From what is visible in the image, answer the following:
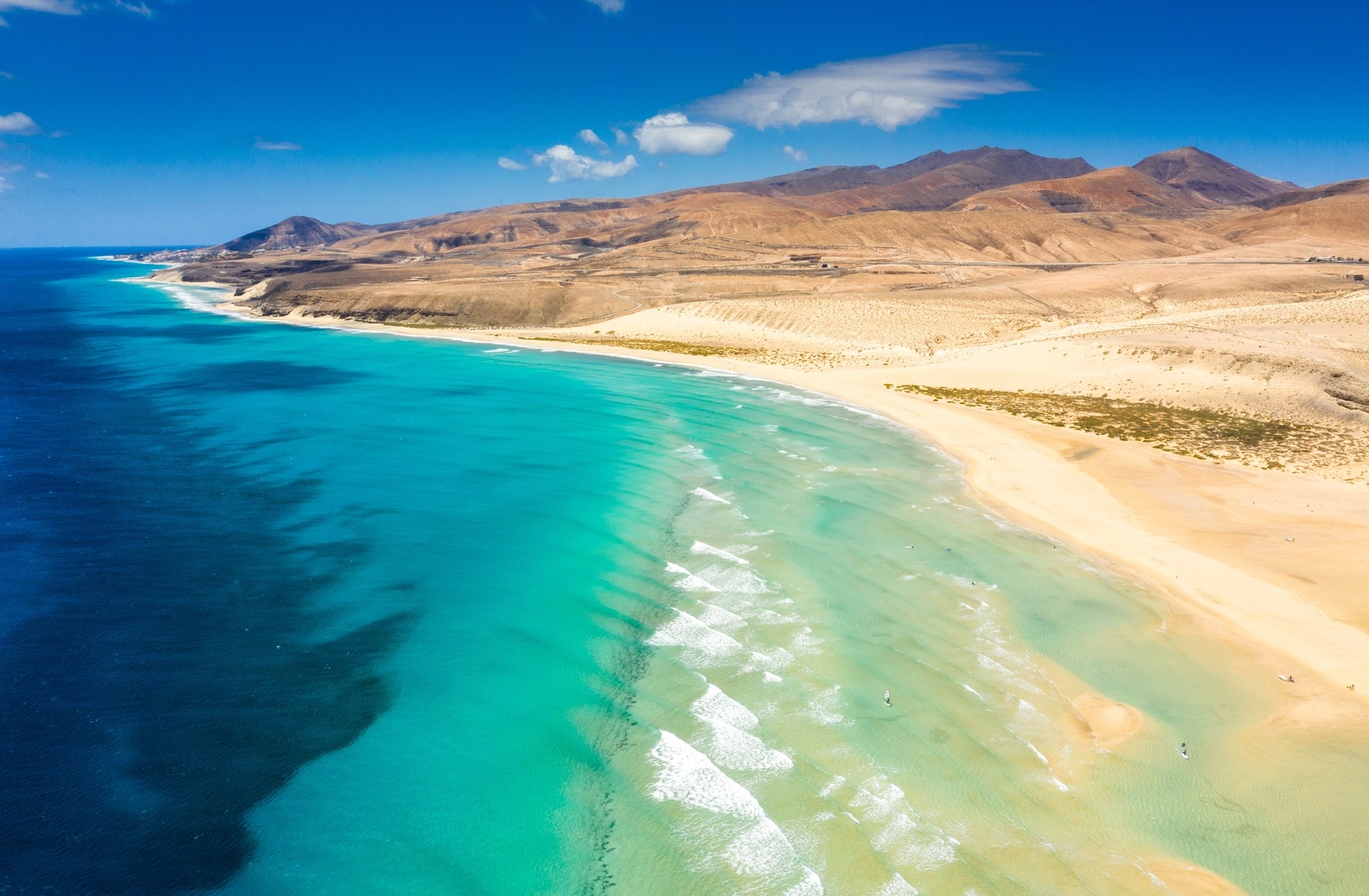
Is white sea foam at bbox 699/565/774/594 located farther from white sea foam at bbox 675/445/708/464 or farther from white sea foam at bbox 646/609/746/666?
white sea foam at bbox 675/445/708/464

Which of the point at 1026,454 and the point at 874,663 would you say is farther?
the point at 1026,454

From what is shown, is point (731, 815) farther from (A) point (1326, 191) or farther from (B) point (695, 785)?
(A) point (1326, 191)

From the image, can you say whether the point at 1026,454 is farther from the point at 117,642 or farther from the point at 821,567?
the point at 117,642

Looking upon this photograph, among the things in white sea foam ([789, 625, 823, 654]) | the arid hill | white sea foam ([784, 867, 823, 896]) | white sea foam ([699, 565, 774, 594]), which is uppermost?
the arid hill

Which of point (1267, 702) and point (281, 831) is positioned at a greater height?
point (1267, 702)

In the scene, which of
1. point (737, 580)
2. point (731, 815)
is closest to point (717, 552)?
point (737, 580)

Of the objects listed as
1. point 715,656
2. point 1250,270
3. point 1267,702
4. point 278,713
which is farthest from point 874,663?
point 1250,270

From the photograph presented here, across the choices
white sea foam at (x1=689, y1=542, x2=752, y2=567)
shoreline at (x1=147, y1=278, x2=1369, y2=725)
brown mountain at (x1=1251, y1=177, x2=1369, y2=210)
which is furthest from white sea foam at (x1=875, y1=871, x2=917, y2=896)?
brown mountain at (x1=1251, y1=177, x2=1369, y2=210)
